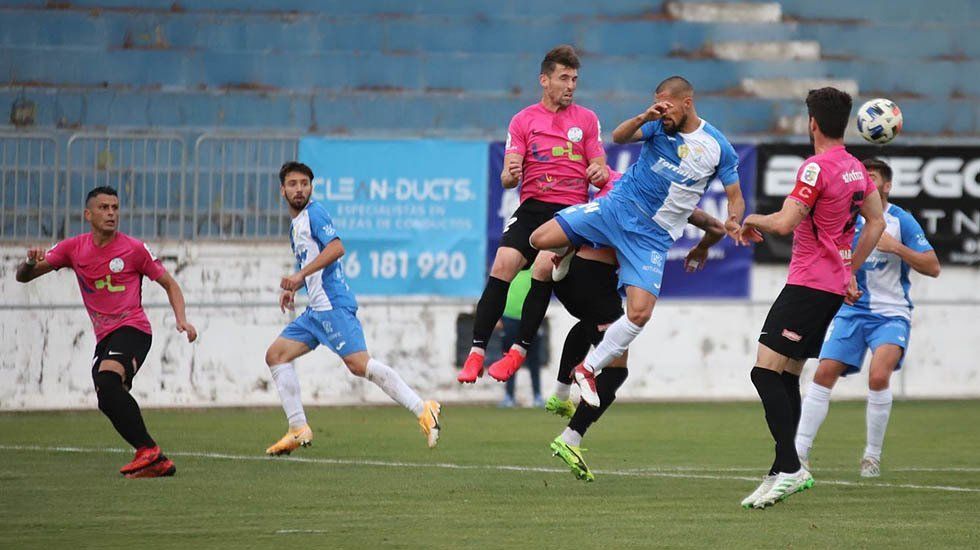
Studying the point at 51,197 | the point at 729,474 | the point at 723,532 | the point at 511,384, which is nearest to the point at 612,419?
the point at 511,384

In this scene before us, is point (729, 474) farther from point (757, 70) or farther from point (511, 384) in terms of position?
point (757, 70)

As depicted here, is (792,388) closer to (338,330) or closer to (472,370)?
(472,370)

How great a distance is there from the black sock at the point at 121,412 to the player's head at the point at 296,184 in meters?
2.29

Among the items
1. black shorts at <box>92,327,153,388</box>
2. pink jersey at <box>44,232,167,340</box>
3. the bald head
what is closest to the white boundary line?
black shorts at <box>92,327,153,388</box>

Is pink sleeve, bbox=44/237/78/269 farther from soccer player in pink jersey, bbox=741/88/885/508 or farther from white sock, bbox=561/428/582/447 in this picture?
soccer player in pink jersey, bbox=741/88/885/508

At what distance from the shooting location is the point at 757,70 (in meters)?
22.9

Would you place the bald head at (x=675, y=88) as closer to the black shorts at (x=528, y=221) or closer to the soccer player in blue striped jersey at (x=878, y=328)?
the black shorts at (x=528, y=221)

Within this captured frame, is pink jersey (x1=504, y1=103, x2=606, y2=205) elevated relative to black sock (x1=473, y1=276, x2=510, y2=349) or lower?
elevated

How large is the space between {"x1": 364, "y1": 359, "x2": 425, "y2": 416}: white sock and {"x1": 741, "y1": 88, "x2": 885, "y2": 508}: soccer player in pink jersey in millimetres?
3533

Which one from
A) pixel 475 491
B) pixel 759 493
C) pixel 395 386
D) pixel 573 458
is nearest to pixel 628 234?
pixel 573 458

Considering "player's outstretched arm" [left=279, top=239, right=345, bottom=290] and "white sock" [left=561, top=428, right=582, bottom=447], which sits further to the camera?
"player's outstretched arm" [left=279, top=239, right=345, bottom=290]

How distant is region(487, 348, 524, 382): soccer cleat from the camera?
400 inches

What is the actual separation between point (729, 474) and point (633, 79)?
1139 centimetres

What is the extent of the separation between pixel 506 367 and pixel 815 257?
2230 mm
